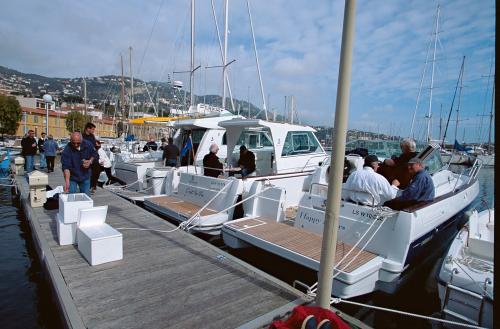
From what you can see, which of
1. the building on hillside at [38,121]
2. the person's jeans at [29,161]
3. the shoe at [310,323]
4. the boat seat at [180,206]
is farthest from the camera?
the building on hillside at [38,121]

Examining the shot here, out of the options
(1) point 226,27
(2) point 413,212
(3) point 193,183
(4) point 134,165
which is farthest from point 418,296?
(1) point 226,27

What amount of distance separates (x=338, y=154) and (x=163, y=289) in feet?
8.51

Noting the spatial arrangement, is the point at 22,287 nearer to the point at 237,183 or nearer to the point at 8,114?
the point at 237,183

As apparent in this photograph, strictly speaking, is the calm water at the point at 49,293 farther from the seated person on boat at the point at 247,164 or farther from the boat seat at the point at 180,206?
the seated person on boat at the point at 247,164

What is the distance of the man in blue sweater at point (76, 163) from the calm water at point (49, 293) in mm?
1615

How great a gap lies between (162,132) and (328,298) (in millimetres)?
28986

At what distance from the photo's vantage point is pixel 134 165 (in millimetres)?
10539

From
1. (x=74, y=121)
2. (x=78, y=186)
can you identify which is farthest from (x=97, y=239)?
(x=74, y=121)

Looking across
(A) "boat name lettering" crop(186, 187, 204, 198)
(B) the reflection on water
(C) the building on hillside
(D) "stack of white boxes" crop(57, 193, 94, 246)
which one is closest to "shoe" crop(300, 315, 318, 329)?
(B) the reflection on water

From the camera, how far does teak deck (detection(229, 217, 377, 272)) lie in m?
4.06

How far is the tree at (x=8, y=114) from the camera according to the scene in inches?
1753

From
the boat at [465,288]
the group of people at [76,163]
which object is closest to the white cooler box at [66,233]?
the group of people at [76,163]

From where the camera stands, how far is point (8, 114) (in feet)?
148

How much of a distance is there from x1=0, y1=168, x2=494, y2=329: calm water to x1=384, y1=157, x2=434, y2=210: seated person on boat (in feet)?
3.66
